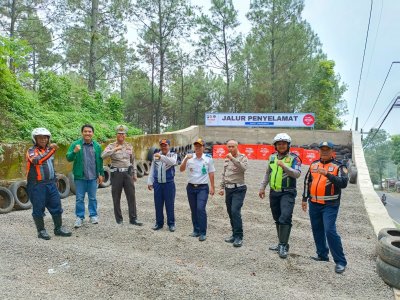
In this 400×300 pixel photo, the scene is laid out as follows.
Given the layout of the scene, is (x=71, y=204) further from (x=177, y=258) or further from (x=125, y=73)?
(x=125, y=73)

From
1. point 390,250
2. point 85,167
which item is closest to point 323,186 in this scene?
point 390,250

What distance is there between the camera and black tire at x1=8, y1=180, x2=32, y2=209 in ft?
22.7

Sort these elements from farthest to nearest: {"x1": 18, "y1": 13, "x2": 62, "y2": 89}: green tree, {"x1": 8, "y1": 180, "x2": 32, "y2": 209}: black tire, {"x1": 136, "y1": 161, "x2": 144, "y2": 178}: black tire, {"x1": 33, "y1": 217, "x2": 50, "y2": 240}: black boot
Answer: {"x1": 18, "y1": 13, "x2": 62, "y2": 89}: green tree
{"x1": 136, "y1": 161, "x2": 144, "y2": 178}: black tire
{"x1": 8, "y1": 180, "x2": 32, "y2": 209}: black tire
{"x1": 33, "y1": 217, "x2": 50, "y2": 240}: black boot

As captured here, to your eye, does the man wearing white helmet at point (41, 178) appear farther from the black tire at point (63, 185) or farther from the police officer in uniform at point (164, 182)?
the black tire at point (63, 185)

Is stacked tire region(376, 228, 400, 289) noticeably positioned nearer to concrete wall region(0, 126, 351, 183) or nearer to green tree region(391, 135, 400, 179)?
concrete wall region(0, 126, 351, 183)

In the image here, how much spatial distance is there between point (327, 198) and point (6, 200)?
5.99m

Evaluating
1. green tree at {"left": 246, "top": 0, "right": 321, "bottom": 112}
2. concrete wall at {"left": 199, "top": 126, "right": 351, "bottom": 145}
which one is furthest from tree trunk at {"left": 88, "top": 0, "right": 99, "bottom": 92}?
green tree at {"left": 246, "top": 0, "right": 321, "bottom": 112}

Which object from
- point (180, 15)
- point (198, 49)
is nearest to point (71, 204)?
point (180, 15)

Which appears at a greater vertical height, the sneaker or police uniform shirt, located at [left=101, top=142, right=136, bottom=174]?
police uniform shirt, located at [left=101, top=142, right=136, bottom=174]

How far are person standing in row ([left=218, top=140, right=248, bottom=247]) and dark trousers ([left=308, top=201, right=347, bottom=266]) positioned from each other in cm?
110

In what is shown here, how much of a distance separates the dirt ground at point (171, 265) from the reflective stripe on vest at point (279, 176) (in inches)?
39.8

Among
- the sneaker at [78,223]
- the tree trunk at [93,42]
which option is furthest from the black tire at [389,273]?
the tree trunk at [93,42]

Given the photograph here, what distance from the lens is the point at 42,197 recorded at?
523 centimetres

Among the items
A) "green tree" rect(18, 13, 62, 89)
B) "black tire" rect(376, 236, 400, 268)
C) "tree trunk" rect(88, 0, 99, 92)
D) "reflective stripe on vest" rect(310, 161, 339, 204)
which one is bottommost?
"black tire" rect(376, 236, 400, 268)
